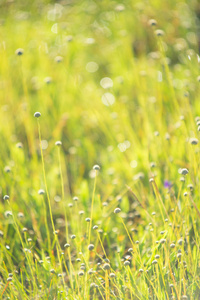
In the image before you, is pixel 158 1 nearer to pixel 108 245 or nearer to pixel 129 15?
pixel 129 15

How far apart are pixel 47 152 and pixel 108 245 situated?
834 mm

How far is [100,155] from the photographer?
7.30 ft

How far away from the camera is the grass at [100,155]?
1.32 meters

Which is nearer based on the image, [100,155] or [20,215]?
[20,215]

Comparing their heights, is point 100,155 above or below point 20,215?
below

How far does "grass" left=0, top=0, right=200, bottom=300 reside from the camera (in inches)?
51.9

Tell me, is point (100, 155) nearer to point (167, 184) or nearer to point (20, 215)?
point (167, 184)

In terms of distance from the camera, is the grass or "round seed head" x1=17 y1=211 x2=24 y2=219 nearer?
the grass

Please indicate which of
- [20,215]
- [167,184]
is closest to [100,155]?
[167,184]

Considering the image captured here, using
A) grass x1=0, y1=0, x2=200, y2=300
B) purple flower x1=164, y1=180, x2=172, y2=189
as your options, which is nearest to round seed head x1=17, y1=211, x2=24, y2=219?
grass x1=0, y1=0, x2=200, y2=300

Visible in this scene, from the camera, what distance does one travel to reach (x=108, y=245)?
156 centimetres

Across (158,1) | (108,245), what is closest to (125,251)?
(108,245)

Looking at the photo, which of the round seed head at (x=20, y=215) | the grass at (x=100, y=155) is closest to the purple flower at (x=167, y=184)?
the grass at (x=100, y=155)

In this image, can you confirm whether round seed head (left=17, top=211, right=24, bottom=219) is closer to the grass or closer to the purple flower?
the grass
